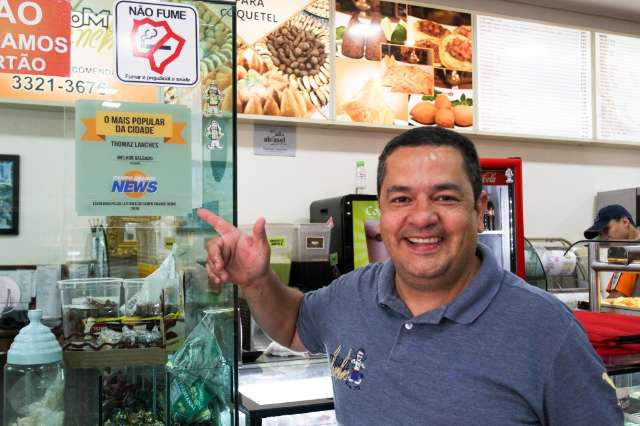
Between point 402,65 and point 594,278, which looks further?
point 402,65

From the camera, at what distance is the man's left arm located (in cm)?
121

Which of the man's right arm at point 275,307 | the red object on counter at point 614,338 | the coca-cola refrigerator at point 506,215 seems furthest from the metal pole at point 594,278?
the man's right arm at point 275,307

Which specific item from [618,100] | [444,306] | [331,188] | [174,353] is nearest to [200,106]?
[174,353]

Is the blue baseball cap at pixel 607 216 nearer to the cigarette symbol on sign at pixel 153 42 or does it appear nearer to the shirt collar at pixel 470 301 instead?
the shirt collar at pixel 470 301

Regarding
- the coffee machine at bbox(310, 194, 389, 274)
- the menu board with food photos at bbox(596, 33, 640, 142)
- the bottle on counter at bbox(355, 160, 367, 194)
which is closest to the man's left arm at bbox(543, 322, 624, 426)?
the coffee machine at bbox(310, 194, 389, 274)

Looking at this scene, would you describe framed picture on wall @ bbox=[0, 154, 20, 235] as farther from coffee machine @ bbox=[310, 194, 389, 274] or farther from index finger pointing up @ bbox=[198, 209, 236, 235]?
coffee machine @ bbox=[310, 194, 389, 274]

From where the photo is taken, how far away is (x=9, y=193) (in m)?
1.14

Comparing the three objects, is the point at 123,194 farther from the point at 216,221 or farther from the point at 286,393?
the point at 286,393

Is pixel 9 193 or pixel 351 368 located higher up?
pixel 9 193

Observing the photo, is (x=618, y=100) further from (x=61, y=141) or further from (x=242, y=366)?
(x=61, y=141)

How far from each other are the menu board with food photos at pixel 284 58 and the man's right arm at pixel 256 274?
2.33 m

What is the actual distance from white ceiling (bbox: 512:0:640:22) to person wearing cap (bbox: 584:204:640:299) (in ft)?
5.12

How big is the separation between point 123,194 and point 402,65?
3.34 m

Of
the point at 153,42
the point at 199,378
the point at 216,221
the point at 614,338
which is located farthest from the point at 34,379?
the point at 614,338
